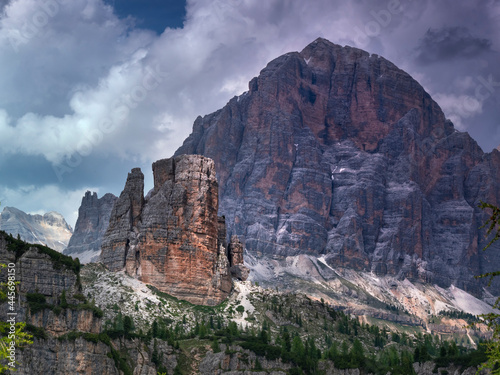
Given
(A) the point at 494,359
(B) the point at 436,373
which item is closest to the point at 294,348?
(B) the point at 436,373

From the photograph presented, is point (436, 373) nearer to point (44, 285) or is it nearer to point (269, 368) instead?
point (269, 368)

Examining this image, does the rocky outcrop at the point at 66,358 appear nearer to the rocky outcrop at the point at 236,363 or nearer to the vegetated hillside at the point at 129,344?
the vegetated hillside at the point at 129,344

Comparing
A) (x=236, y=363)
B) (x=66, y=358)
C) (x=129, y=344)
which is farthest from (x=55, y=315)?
(x=236, y=363)

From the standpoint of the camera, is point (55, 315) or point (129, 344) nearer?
point (55, 315)

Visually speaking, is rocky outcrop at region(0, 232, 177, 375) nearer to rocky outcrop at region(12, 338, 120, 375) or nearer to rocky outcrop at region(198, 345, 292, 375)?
rocky outcrop at region(12, 338, 120, 375)

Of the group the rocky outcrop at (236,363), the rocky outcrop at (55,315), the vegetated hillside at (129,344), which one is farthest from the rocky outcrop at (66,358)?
the rocky outcrop at (236,363)

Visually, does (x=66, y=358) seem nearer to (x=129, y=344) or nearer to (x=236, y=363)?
(x=129, y=344)

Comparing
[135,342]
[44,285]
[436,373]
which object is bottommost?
[436,373]

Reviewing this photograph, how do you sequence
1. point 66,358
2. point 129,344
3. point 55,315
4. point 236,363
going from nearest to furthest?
1. point 66,358
2. point 55,315
3. point 129,344
4. point 236,363

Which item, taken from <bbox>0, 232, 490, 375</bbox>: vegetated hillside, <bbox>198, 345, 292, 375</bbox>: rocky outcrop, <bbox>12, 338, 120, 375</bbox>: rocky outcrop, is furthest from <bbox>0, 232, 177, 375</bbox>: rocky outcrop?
<bbox>198, 345, 292, 375</bbox>: rocky outcrop

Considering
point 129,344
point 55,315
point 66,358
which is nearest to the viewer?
point 66,358

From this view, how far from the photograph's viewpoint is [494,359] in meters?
31.0

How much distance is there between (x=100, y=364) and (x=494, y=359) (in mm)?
112859

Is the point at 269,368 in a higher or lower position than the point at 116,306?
lower
